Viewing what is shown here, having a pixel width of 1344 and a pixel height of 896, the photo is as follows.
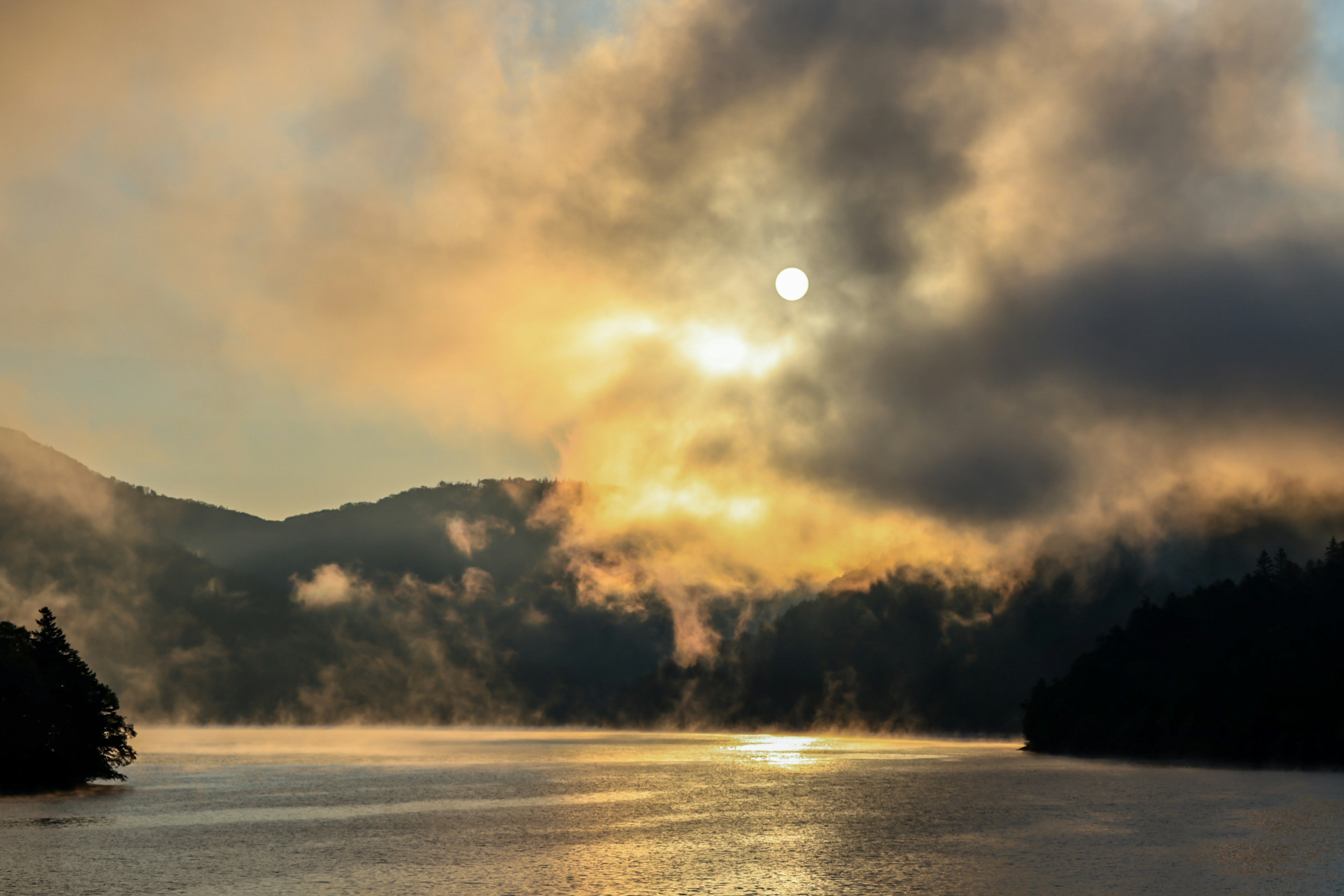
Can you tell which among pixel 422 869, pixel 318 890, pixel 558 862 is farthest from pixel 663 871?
pixel 318 890

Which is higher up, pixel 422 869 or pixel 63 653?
pixel 63 653

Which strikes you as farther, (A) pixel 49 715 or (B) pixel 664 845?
(A) pixel 49 715

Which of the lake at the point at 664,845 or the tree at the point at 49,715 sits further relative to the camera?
the tree at the point at 49,715

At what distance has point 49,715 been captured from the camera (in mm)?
148750

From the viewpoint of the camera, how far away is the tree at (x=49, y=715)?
144 meters

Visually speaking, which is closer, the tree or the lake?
the lake

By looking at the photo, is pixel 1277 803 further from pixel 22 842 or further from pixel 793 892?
pixel 22 842

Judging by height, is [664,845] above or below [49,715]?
below

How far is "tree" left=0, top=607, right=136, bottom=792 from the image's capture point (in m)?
144

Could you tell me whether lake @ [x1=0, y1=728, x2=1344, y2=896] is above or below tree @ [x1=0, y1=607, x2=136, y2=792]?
below

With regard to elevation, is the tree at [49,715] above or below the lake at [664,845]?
above

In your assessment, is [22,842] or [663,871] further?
[22,842]

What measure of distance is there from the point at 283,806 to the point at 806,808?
83.8m

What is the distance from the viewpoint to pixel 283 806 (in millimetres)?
165375
